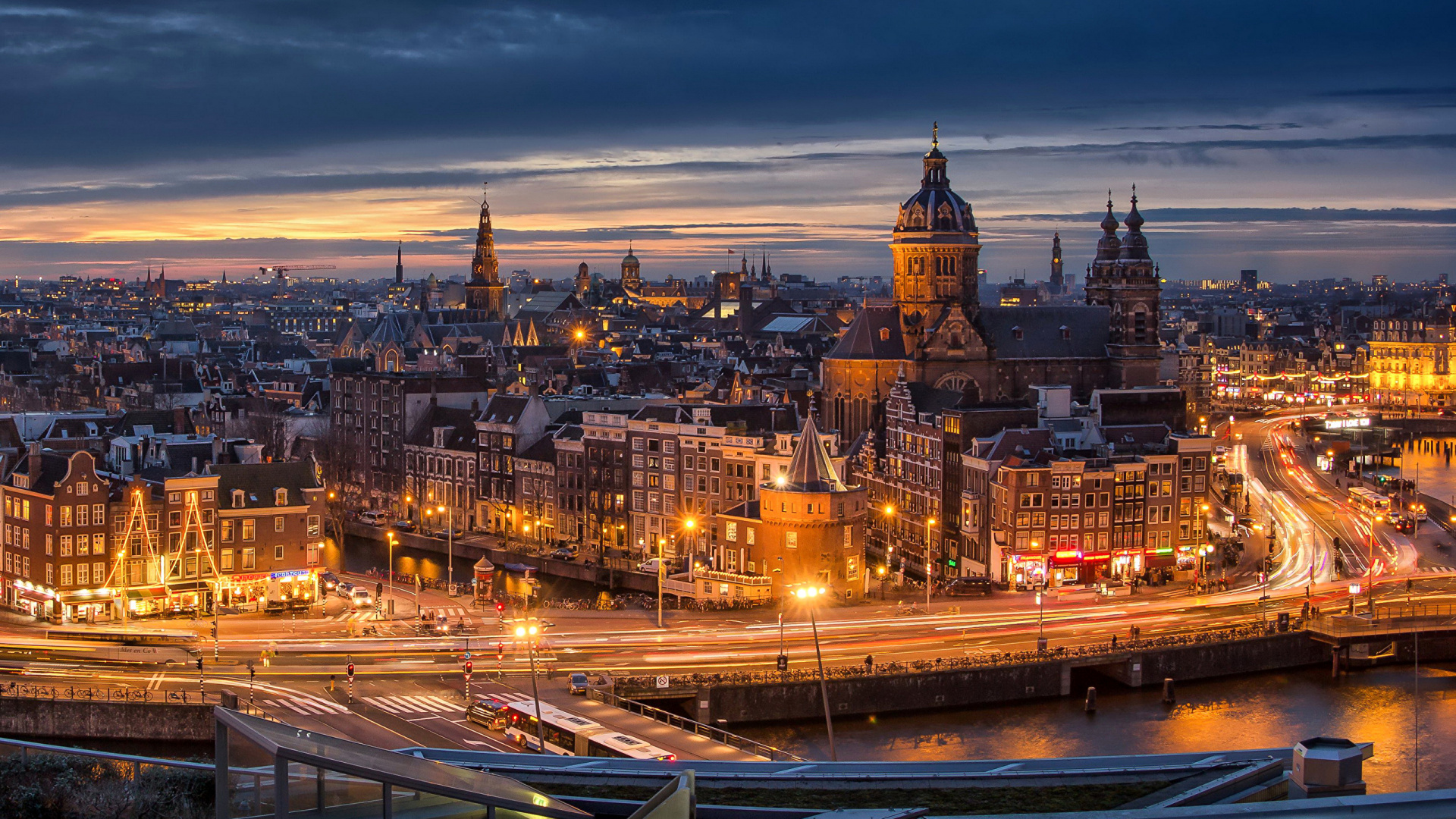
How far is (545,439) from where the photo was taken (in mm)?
91125

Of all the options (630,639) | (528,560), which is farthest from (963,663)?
(528,560)

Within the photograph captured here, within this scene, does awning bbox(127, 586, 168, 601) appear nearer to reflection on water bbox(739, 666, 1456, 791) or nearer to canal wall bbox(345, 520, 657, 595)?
canal wall bbox(345, 520, 657, 595)

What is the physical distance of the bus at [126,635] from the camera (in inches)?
2418

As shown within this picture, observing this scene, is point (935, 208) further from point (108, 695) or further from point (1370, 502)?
point (108, 695)

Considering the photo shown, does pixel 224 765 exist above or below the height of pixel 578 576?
above

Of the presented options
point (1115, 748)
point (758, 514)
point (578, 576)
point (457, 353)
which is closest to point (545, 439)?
point (578, 576)

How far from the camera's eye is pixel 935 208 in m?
106

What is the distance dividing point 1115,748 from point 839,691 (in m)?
9.13

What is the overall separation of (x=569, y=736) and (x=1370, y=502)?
64.8 m

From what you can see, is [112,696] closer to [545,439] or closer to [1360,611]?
[545,439]

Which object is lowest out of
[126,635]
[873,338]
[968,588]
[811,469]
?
[126,635]

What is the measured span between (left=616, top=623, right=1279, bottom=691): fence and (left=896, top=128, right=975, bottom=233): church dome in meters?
46.1

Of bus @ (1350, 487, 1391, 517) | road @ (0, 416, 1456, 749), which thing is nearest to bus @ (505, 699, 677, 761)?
road @ (0, 416, 1456, 749)

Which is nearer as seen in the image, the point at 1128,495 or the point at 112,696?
the point at 112,696
